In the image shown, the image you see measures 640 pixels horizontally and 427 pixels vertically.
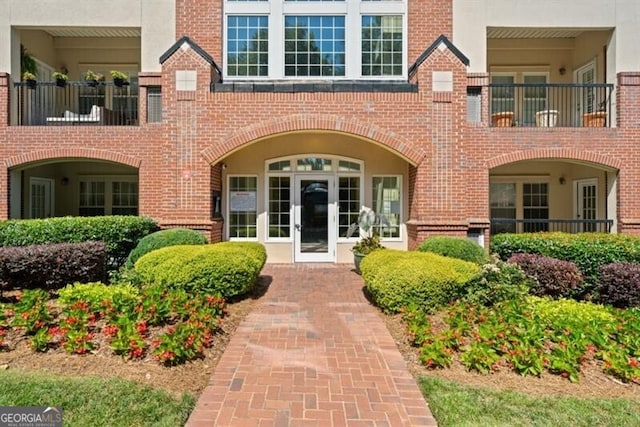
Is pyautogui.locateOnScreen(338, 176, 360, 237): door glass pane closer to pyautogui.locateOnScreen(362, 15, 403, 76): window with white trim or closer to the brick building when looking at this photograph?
the brick building

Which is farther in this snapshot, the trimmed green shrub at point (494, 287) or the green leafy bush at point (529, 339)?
the trimmed green shrub at point (494, 287)

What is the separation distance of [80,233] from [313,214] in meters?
5.85

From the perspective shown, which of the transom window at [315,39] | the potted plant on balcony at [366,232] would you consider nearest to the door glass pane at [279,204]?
the potted plant on balcony at [366,232]

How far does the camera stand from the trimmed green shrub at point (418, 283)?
6.76m

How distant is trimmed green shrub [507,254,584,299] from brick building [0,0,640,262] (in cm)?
253

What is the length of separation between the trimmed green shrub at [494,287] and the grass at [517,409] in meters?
2.57

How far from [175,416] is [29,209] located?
11664mm

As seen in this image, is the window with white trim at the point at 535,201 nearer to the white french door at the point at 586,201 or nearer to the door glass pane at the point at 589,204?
the white french door at the point at 586,201

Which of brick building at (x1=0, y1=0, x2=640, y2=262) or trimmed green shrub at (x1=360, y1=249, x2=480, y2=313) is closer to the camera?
trimmed green shrub at (x1=360, y1=249, x2=480, y2=313)

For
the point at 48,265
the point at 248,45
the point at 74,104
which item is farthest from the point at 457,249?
the point at 74,104

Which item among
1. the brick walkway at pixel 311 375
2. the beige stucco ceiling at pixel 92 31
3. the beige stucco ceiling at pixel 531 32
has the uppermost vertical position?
the beige stucco ceiling at pixel 531 32

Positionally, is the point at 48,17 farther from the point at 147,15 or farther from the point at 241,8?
the point at 241,8

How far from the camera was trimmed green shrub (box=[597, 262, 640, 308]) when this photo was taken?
7578 millimetres

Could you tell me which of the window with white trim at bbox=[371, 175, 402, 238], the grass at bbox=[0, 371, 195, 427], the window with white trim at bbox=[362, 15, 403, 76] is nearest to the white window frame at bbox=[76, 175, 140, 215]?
the window with white trim at bbox=[371, 175, 402, 238]
